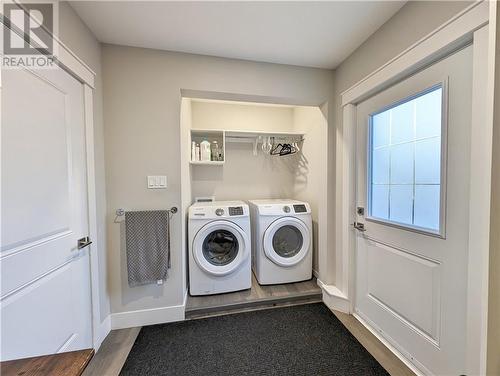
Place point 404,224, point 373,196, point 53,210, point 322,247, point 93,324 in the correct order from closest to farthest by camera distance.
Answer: point 53,210 → point 404,224 → point 93,324 → point 373,196 → point 322,247

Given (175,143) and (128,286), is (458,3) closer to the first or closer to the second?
(175,143)

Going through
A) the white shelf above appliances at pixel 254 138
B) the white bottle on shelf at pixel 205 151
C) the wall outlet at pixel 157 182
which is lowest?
the wall outlet at pixel 157 182

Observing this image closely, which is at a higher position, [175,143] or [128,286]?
[175,143]

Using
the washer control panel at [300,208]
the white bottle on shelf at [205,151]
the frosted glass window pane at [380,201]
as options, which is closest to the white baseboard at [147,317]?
the washer control panel at [300,208]

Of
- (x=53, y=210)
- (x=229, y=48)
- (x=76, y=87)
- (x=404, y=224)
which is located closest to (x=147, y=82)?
(x=76, y=87)

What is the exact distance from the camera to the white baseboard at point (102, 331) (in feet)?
4.98

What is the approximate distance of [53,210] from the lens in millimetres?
1156

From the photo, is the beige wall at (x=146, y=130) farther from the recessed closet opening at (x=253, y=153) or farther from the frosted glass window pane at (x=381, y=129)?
the frosted glass window pane at (x=381, y=129)

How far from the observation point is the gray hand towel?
1.70m

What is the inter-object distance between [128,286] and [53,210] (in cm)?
93

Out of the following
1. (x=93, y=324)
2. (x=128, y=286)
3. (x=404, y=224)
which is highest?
(x=404, y=224)

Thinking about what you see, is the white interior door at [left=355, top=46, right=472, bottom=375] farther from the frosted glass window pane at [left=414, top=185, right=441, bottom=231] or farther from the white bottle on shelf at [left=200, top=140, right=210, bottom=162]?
the white bottle on shelf at [left=200, top=140, right=210, bottom=162]

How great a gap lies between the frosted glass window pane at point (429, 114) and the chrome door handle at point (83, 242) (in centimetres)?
232

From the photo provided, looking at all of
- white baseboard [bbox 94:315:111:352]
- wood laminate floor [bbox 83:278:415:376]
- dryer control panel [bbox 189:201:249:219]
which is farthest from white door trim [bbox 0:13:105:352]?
dryer control panel [bbox 189:201:249:219]
